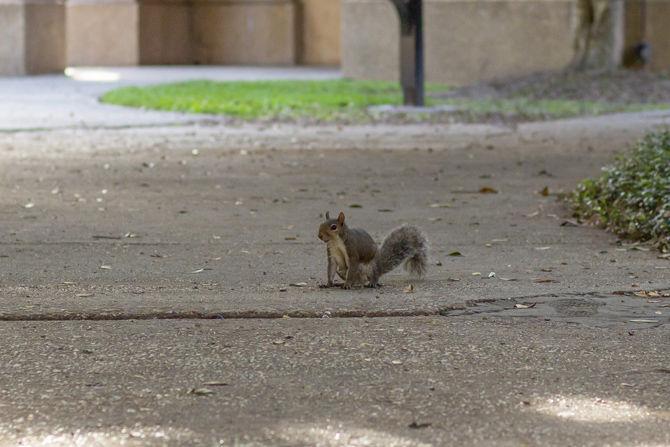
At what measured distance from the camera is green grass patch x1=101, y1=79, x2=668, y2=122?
64.2 feet

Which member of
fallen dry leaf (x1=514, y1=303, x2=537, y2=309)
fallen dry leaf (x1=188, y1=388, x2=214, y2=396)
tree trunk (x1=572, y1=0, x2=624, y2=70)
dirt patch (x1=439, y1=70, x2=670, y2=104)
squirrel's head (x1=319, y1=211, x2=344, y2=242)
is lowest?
fallen dry leaf (x1=188, y1=388, x2=214, y2=396)

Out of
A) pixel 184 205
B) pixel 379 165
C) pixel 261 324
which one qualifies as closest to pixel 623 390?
A: pixel 261 324

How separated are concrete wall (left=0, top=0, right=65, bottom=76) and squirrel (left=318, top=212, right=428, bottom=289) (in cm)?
2487

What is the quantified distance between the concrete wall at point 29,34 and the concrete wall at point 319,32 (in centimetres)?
887

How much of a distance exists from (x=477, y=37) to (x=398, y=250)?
2103 cm

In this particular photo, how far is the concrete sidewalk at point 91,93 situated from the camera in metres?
18.8

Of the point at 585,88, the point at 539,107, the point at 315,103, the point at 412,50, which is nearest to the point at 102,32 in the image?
the point at 315,103

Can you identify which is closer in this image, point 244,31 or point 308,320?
point 308,320

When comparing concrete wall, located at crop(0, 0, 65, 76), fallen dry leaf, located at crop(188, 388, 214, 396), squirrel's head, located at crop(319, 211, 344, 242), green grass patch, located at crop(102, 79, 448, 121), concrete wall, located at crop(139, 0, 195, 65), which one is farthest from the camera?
concrete wall, located at crop(139, 0, 195, 65)

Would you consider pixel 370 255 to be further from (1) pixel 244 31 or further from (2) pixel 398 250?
(1) pixel 244 31

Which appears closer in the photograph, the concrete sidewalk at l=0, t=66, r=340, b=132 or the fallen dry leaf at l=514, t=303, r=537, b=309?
the fallen dry leaf at l=514, t=303, r=537, b=309

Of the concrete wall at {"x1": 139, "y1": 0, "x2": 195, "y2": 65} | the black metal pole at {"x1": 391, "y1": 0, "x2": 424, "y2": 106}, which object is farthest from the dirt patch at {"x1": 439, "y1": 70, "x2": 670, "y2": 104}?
the concrete wall at {"x1": 139, "y1": 0, "x2": 195, "y2": 65}

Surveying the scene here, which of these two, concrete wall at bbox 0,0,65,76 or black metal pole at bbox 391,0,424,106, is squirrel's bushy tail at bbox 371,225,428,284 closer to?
black metal pole at bbox 391,0,424,106

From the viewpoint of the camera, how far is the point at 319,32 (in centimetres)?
3906
